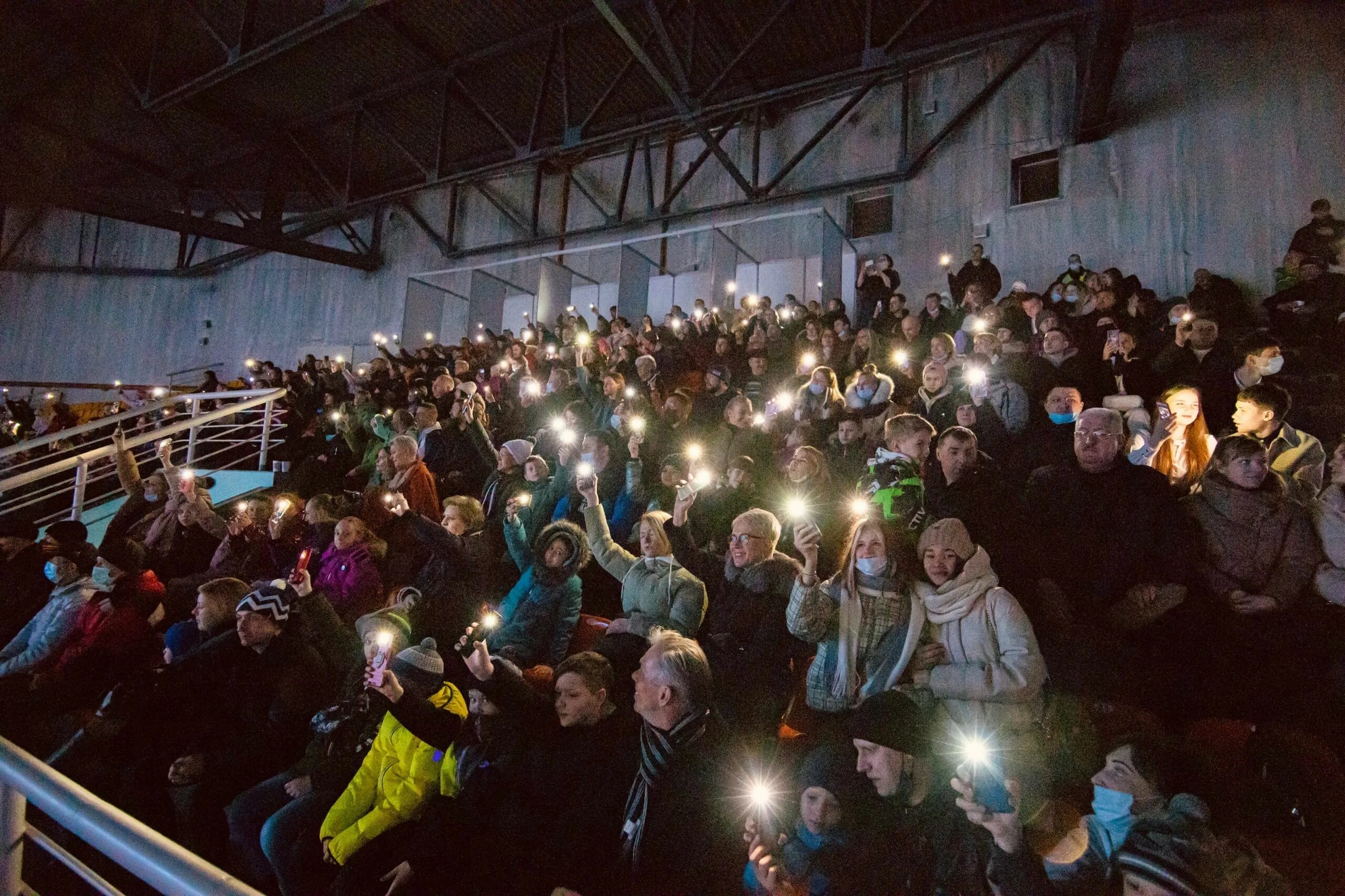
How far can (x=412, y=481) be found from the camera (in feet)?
14.8

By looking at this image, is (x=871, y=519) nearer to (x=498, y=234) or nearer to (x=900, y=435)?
(x=900, y=435)

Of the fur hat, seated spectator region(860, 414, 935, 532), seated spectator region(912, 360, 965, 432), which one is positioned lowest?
the fur hat

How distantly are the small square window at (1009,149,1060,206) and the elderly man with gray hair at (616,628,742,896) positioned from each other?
8.52 m

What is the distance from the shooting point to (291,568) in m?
3.99

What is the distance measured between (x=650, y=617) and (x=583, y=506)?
3.16ft

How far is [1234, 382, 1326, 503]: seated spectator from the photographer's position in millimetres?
2816

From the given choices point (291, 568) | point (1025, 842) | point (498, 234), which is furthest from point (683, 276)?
point (1025, 842)

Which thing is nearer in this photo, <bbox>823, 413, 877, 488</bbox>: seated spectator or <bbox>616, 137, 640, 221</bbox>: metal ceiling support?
<bbox>823, 413, 877, 488</bbox>: seated spectator

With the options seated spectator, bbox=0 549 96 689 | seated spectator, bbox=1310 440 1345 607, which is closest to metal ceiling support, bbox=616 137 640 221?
seated spectator, bbox=0 549 96 689

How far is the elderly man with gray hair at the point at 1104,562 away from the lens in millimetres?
2174

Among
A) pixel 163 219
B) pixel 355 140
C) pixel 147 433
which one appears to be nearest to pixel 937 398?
pixel 147 433

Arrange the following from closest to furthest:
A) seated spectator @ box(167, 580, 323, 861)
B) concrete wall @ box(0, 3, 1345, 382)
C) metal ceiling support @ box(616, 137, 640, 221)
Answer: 1. seated spectator @ box(167, 580, 323, 861)
2. concrete wall @ box(0, 3, 1345, 382)
3. metal ceiling support @ box(616, 137, 640, 221)

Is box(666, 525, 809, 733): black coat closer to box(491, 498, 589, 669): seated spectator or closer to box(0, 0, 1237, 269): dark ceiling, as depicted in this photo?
box(491, 498, 589, 669): seated spectator

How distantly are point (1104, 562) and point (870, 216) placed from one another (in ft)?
26.9
